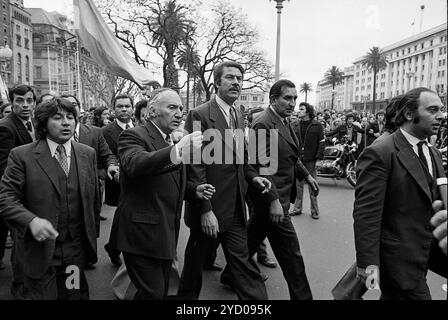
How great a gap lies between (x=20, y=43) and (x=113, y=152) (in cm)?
6799

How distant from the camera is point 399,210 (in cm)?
242

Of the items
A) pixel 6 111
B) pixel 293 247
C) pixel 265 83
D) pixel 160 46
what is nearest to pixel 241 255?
pixel 293 247

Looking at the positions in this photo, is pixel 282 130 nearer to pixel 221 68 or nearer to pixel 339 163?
pixel 221 68

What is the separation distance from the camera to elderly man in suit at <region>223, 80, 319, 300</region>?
340 centimetres

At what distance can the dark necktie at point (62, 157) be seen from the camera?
9.11ft

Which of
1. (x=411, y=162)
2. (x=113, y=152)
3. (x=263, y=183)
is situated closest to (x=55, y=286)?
(x=263, y=183)

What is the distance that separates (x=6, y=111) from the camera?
6008 mm

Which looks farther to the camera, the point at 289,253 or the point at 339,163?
the point at 339,163

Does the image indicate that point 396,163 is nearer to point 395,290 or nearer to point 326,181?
point 395,290

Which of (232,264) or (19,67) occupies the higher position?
(19,67)

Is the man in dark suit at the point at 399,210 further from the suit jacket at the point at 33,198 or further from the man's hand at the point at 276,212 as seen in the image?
the suit jacket at the point at 33,198

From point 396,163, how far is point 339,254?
9.60 feet

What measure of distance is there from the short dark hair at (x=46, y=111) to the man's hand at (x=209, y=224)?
4.03 ft

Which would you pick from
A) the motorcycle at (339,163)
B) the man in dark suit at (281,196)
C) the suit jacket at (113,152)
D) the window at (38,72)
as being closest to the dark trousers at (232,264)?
the man in dark suit at (281,196)
